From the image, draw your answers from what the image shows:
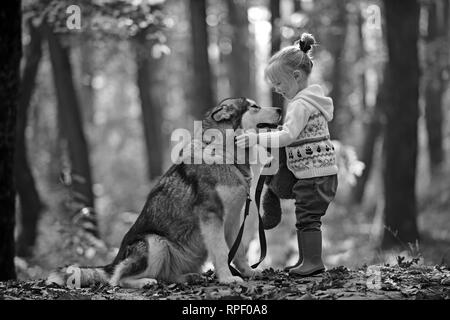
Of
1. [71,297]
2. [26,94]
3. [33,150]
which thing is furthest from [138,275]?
[33,150]

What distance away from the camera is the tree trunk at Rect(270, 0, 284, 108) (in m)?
12.6

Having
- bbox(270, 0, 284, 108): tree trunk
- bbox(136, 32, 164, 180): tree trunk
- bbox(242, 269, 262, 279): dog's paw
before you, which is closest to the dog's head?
bbox(242, 269, 262, 279): dog's paw

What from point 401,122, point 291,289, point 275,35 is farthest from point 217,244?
point 275,35

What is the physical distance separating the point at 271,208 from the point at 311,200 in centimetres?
60

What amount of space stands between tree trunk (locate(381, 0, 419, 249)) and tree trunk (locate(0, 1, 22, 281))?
7022 mm

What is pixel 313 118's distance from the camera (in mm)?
5711

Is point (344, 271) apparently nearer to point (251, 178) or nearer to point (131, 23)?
point (251, 178)

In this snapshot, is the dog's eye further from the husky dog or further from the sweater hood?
the sweater hood

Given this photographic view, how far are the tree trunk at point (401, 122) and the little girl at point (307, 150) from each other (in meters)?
6.14

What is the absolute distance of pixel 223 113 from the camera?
19.5 ft

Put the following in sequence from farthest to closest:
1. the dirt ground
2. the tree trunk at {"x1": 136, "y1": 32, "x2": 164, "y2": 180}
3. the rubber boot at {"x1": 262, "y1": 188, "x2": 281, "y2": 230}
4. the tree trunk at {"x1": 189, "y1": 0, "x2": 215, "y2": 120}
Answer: the tree trunk at {"x1": 136, "y1": 32, "x2": 164, "y2": 180} < the tree trunk at {"x1": 189, "y1": 0, "x2": 215, "y2": 120} < the rubber boot at {"x1": 262, "y1": 188, "x2": 281, "y2": 230} < the dirt ground

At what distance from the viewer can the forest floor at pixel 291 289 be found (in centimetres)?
506

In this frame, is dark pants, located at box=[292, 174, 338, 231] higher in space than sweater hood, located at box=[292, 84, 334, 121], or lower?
lower

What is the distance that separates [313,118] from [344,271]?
5.03ft
